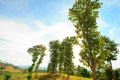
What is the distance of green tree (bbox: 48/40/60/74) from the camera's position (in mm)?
91188

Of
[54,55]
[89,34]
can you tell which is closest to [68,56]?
[54,55]

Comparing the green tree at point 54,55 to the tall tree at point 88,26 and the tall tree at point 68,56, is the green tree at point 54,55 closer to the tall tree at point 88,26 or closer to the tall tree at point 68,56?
the tall tree at point 68,56

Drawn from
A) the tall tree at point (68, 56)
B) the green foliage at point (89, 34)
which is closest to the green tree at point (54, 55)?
the tall tree at point (68, 56)

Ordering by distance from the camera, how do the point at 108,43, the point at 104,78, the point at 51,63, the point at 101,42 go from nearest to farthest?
1. the point at 101,42
2. the point at 108,43
3. the point at 104,78
4. the point at 51,63

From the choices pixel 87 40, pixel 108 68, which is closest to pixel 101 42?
pixel 87 40

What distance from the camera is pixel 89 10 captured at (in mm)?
37281

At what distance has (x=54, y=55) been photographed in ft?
302

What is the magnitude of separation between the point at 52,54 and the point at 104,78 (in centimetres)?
2997

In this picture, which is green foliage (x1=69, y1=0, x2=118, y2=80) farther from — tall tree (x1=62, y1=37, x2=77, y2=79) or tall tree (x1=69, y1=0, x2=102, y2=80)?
tall tree (x1=62, y1=37, x2=77, y2=79)

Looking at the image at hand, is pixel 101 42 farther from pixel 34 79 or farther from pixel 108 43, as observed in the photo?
pixel 34 79

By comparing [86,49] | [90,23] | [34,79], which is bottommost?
[34,79]

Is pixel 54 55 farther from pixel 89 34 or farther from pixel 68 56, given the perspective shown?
pixel 89 34

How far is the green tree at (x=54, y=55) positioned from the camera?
91.2m

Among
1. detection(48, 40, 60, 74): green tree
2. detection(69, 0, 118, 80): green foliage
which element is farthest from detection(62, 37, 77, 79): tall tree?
detection(69, 0, 118, 80): green foliage
